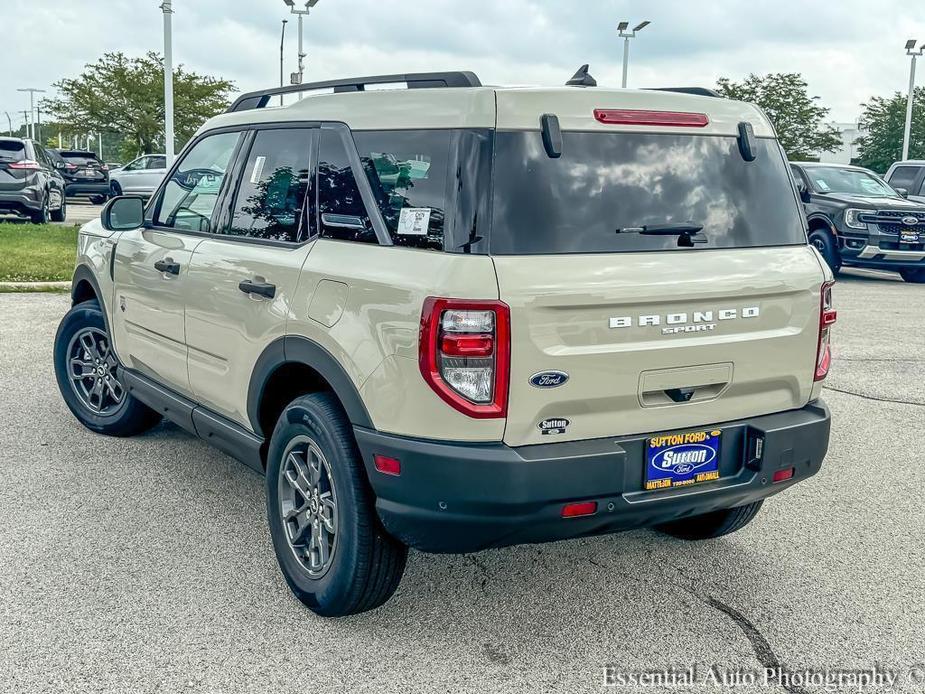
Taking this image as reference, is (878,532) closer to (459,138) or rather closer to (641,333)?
(641,333)

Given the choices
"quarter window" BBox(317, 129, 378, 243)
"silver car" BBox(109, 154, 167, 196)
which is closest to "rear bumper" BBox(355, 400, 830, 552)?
"quarter window" BBox(317, 129, 378, 243)

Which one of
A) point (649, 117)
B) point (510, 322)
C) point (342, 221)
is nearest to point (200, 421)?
point (342, 221)

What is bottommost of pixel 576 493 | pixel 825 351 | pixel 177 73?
pixel 576 493

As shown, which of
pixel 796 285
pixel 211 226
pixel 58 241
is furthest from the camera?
pixel 58 241

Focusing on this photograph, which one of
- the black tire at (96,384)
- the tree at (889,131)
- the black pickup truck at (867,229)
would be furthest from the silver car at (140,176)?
the tree at (889,131)

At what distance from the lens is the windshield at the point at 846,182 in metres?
16.2

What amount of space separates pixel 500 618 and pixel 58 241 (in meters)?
14.1

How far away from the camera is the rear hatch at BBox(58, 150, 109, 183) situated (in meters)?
29.8

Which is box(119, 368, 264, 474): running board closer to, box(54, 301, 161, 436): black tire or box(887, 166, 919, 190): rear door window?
box(54, 301, 161, 436): black tire

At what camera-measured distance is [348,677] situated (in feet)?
10.5

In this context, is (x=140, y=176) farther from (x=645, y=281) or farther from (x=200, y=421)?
(x=645, y=281)

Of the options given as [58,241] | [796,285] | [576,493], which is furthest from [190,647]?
[58,241]

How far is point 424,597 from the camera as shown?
3.82 meters

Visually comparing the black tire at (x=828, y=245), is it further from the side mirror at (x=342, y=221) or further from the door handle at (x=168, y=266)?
the side mirror at (x=342, y=221)
